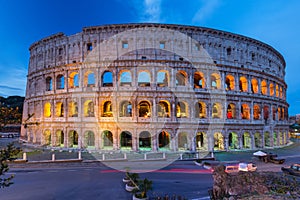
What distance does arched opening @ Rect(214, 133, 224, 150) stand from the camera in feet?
92.8

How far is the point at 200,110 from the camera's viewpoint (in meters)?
30.1

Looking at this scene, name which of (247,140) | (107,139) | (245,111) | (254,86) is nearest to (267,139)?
(247,140)

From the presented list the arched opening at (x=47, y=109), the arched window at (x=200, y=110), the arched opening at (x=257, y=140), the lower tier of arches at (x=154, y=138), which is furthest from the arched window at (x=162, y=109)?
the arched opening at (x=47, y=109)

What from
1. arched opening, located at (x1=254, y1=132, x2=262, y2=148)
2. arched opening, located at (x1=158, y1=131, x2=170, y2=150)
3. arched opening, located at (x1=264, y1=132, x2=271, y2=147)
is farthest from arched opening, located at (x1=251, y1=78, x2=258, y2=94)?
arched opening, located at (x1=158, y1=131, x2=170, y2=150)

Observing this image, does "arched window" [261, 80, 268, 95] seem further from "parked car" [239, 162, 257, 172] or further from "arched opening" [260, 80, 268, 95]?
"parked car" [239, 162, 257, 172]

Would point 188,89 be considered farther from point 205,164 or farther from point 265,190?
point 265,190

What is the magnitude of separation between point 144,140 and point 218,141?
1133 centimetres

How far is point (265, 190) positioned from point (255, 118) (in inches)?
1063

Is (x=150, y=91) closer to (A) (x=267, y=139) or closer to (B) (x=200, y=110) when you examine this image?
(B) (x=200, y=110)

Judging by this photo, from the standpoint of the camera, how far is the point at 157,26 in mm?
27531

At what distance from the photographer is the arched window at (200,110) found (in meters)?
28.2

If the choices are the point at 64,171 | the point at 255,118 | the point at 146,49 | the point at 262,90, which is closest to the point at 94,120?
the point at 64,171

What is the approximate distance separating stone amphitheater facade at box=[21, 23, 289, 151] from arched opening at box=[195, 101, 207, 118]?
0.14m

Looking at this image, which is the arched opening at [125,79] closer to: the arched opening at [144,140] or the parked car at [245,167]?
the arched opening at [144,140]
